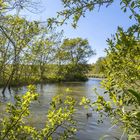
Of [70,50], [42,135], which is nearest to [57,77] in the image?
[70,50]

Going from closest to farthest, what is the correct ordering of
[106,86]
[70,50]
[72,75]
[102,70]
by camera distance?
[106,86]
[102,70]
[72,75]
[70,50]

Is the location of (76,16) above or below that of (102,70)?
above

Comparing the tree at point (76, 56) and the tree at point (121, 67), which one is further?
the tree at point (76, 56)

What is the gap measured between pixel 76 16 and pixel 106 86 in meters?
1.20

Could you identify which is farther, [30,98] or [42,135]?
[42,135]

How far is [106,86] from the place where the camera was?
477cm

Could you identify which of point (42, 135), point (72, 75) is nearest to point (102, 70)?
point (42, 135)

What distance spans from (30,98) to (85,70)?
75241mm

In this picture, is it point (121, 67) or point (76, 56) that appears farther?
point (76, 56)

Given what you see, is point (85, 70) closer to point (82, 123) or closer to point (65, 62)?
point (65, 62)

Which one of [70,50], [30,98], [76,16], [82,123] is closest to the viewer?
[76,16]

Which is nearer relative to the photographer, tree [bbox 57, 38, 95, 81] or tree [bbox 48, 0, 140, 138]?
tree [bbox 48, 0, 140, 138]

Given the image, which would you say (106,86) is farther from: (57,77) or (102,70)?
(57,77)

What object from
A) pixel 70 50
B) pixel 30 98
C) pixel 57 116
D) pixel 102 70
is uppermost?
pixel 70 50
